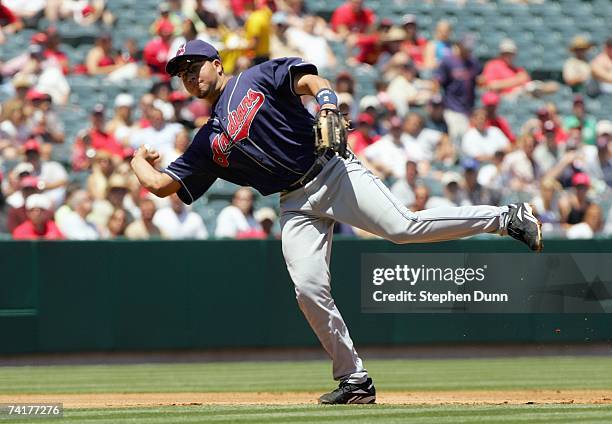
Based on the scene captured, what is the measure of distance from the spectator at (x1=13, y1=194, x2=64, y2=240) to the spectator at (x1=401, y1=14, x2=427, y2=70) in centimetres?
539

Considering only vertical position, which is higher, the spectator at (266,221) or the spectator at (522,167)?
the spectator at (522,167)

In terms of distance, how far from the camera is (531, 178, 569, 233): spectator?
12.4 metres

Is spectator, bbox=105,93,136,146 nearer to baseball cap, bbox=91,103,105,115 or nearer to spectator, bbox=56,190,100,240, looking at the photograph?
baseball cap, bbox=91,103,105,115

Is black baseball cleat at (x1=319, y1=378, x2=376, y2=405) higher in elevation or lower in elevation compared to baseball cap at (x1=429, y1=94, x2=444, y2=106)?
lower

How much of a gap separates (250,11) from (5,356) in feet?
17.3

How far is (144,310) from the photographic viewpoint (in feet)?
34.7

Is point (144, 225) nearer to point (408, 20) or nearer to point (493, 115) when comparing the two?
point (493, 115)

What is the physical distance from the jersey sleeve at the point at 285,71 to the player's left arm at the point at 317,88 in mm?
33

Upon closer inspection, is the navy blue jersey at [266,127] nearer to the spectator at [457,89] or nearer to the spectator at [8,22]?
the spectator at [457,89]

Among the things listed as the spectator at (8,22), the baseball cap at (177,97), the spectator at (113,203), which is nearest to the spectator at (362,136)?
the baseball cap at (177,97)

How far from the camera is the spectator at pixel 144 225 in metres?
11.2

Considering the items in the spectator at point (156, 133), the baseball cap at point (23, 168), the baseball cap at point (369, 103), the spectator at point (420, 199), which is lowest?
the spectator at point (420, 199)

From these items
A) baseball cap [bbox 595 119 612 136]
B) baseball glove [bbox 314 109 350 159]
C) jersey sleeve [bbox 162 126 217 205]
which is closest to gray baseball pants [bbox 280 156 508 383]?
jersey sleeve [bbox 162 126 217 205]

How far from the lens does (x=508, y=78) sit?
1524 cm
